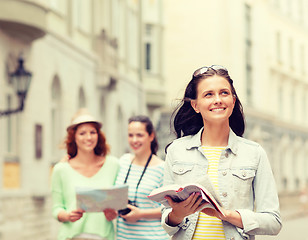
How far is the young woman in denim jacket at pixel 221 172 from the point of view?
388cm

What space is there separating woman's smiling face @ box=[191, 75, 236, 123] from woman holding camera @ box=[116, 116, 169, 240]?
2.37 metres

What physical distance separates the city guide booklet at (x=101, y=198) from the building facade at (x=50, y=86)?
9444 mm

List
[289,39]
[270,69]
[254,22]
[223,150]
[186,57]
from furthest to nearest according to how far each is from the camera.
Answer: [289,39]
[270,69]
[254,22]
[186,57]
[223,150]

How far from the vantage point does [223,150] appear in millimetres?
4027

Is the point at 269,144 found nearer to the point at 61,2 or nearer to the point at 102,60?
the point at 102,60

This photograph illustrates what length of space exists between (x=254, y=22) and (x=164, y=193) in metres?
40.5

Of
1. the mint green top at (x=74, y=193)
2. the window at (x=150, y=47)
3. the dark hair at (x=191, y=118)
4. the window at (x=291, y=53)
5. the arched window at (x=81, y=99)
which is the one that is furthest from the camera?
the window at (x=291, y=53)

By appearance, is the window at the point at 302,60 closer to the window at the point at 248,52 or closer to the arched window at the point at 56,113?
the window at the point at 248,52

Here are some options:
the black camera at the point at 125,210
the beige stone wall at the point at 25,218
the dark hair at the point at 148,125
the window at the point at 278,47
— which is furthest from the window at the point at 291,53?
the black camera at the point at 125,210

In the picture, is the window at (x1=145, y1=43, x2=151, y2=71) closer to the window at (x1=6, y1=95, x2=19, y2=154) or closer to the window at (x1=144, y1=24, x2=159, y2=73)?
the window at (x1=144, y1=24, x2=159, y2=73)

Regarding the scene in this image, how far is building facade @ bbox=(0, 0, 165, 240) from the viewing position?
16.1m

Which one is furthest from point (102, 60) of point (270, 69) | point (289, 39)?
point (289, 39)

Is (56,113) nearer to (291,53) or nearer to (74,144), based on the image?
(74,144)

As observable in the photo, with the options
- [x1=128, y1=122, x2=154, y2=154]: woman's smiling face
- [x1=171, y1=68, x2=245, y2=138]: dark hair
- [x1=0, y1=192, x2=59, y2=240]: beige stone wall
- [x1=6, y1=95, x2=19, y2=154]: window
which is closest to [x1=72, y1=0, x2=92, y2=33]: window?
[x1=6, y1=95, x2=19, y2=154]: window
